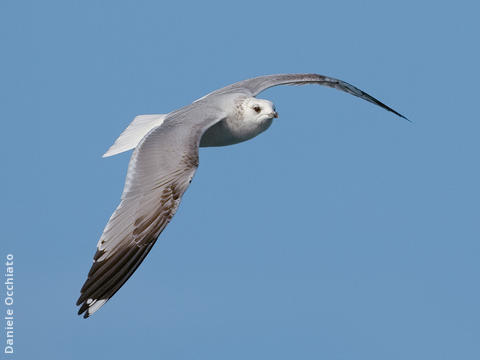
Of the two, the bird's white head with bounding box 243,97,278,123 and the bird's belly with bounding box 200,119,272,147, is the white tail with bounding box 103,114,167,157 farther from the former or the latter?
the bird's white head with bounding box 243,97,278,123

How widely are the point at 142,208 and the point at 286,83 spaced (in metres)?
4.06

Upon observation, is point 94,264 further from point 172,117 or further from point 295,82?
point 295,82

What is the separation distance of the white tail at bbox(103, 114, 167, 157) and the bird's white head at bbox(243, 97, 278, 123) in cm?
94

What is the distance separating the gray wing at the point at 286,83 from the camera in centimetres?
1179

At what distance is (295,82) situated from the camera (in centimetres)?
1230

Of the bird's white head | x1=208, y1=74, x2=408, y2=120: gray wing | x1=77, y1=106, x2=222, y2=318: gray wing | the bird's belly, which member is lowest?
x1=77, y1=106, x2=222, y2=318: gray wing

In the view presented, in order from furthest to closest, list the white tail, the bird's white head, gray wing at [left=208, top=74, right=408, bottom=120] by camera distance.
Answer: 1. gray wing at [left=208, top=74, right=408, bottom=120]
2. the bird's white head
3. the white tail

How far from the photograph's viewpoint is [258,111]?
10.6 meters

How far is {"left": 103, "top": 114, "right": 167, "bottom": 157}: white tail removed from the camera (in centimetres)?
1041

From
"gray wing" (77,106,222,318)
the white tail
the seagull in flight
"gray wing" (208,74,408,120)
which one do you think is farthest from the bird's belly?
"gray wing" (77,106,222,318)

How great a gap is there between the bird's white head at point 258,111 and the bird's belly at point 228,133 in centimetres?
11

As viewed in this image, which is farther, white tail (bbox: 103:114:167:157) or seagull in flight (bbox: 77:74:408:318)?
white tail (bbox: 103:114:167:157)

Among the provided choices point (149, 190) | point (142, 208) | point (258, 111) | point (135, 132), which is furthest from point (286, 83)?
point (142, 208)

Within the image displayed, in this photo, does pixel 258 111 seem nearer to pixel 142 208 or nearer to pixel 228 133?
pixel 228 133
